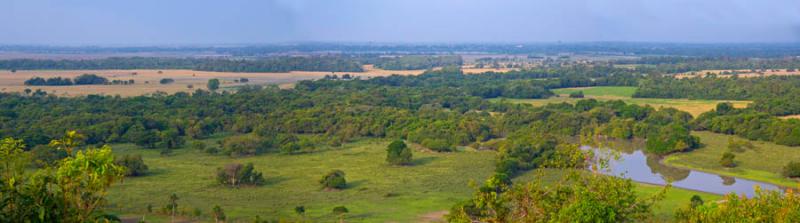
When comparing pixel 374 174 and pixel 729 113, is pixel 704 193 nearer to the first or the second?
pixel 374 174

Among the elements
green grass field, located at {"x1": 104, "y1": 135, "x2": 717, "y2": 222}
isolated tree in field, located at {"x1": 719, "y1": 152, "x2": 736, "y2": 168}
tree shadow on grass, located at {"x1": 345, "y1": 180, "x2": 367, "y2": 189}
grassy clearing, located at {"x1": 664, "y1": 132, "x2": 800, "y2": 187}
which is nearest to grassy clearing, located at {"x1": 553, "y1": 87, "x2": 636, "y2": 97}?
grassy clearing, located at {"x1": 664, "y1": 132, "x2": 800, "y2": 187}

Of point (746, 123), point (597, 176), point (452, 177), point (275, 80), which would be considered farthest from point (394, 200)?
point (275, 80)

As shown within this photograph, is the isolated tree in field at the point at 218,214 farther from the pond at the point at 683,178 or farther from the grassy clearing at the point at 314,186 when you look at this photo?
the pond at the point at 683,178

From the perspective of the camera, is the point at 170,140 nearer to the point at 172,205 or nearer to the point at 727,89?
the point at 172,205

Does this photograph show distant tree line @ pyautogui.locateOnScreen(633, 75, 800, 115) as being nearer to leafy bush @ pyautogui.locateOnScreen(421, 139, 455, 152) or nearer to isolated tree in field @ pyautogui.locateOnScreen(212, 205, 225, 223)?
leafy bush @ pyautogui.locateOnScreen(421, 139, 455, 152)

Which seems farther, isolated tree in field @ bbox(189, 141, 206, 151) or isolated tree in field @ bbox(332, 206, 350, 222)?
isolated tree in field @ bbox(189, 141, 206, 151)

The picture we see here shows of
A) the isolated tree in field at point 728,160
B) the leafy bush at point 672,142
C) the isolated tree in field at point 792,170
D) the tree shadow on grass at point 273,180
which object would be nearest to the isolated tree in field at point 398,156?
the tree shadow on grass at point 273,180

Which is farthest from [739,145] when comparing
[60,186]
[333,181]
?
[60,186]
